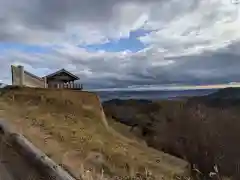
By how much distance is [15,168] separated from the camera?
8.39 meters

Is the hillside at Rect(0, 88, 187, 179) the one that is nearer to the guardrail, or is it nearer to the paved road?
the guardrail

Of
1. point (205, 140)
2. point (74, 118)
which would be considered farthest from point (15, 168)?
point (74, 118)

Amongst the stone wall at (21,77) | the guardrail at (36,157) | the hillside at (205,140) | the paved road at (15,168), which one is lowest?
the hillside at (205,140)

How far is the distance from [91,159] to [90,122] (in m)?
16.2

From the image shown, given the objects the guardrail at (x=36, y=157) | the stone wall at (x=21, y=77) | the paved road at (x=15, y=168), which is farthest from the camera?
the stone wall at (x=21, y=77)

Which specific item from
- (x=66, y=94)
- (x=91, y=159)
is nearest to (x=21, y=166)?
(x=91, y=159)

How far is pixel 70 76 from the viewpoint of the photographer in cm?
4562

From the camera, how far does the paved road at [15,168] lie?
24.4ft

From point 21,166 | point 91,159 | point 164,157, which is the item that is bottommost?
point 164,157

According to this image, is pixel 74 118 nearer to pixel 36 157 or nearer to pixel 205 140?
pixel 205 140

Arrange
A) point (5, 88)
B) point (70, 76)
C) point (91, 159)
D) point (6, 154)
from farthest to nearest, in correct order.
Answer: point (70, 76), point (5, 88), point (91, 159), point (6, 154)

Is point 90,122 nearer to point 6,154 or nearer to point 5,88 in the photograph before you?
point 5,88

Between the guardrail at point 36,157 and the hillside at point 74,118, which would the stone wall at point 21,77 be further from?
the guardrail at point 36,157

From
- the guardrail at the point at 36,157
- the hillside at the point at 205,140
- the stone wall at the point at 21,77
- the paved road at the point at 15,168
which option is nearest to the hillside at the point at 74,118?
the hillside at the point at 205,140
